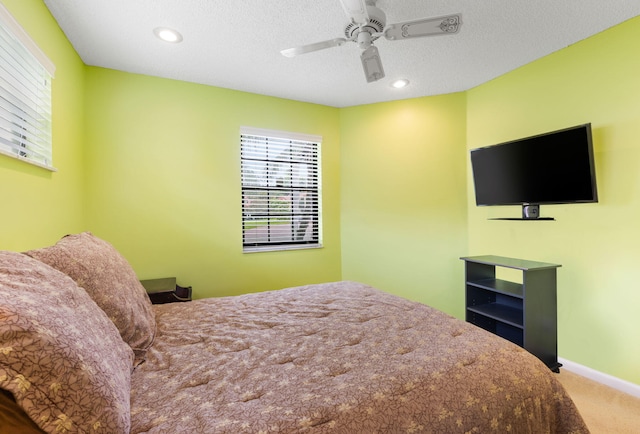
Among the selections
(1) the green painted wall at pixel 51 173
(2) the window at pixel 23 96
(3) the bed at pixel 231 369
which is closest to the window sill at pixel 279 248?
(1) the green painted wall at pixel 51 173

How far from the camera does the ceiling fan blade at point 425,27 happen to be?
5.40 feet

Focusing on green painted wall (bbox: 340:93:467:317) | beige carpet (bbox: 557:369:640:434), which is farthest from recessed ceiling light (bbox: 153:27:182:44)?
beige carpet (bbox: 557:369:640:434)

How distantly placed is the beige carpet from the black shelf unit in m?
0.22

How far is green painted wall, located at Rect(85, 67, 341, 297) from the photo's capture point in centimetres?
281

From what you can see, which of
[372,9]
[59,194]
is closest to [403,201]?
[372,9]

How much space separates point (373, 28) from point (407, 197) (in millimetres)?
2092

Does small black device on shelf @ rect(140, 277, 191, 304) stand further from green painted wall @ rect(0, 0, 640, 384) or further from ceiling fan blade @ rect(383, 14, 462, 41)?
ceiling fan blade @ rect(383, 14, 462, 41)

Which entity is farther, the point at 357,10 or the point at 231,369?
the point at 357,10

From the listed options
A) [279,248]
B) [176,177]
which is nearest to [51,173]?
[176,177]

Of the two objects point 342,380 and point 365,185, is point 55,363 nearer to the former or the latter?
point 342,380

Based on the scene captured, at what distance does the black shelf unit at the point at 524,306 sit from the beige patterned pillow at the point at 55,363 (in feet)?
8.56

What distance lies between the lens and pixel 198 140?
10.3ft

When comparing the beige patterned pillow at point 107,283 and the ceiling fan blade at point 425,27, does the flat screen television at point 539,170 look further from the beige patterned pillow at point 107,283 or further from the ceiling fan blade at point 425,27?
the beige patterned pillow at point 107,283

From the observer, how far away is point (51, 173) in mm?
2100
